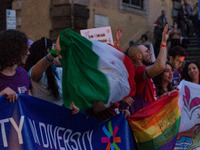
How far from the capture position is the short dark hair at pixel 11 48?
10.7ft

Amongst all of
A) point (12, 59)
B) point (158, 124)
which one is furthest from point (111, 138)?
point (12, 59)

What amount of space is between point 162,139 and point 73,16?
7.25 meters

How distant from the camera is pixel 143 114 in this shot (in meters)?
4.09

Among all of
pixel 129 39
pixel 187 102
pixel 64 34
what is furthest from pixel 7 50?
pixel 129 39

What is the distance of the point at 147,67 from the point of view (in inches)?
163

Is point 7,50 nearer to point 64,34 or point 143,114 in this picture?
point 64,34

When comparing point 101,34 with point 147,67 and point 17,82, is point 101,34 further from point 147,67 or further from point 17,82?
point 17,82

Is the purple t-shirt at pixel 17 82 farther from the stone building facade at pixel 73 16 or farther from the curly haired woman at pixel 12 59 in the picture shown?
the stone building facade at pixel 73 16

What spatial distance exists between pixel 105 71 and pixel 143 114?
3.04ft

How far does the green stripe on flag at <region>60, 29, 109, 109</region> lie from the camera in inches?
127

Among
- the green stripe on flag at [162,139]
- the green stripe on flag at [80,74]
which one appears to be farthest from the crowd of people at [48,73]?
the green stripe on flag at [162,139]

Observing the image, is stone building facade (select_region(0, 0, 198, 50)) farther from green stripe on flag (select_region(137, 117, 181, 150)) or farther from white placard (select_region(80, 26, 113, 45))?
green stripe on flag (select_region(137, 117, 181, 150))

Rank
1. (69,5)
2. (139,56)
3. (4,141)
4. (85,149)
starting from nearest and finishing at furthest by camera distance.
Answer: (4,141)
(85,149)
(139,56)
(69,5)

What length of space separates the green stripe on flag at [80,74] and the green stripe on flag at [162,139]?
1011 millimetres
